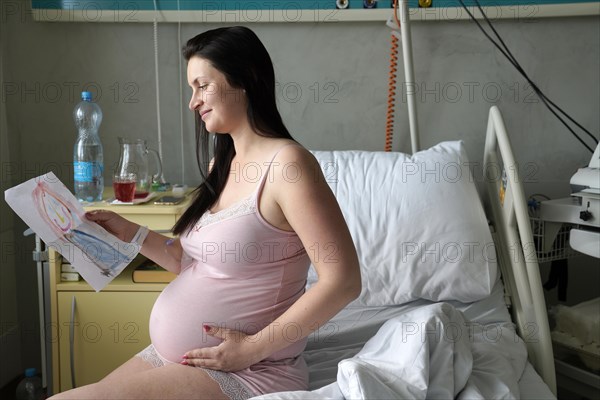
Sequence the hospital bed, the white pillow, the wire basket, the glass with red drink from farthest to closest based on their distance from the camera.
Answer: the wire basket < the glass with red drink < the white pillow < the hospital bed

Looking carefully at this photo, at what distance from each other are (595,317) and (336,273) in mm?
1174

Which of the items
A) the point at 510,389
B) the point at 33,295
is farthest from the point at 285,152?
the point at 33,295

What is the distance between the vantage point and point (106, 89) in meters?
2.46

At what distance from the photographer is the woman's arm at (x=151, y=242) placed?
157cm

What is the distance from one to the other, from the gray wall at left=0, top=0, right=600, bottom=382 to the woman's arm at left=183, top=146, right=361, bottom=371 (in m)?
1.20

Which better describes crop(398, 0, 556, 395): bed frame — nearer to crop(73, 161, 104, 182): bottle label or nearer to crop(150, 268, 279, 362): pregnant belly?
crop(150, 268, 279, 362): pregnant belly

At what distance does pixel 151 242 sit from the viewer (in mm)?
1588

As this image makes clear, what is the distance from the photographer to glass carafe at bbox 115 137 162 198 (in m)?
2.14

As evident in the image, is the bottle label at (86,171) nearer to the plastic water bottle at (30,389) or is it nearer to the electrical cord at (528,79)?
the plastic water bottle at (30,389)

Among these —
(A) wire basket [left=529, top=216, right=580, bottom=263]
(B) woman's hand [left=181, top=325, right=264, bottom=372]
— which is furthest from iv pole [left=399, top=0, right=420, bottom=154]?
(B) woman's hand [left=181, top=325, right=264, bottom=372]

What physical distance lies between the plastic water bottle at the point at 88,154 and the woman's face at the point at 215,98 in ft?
2.69

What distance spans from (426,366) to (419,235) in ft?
2.33

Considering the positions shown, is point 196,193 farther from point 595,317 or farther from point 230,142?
point 595,317

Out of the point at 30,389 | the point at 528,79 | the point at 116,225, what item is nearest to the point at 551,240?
the point at 528,79
